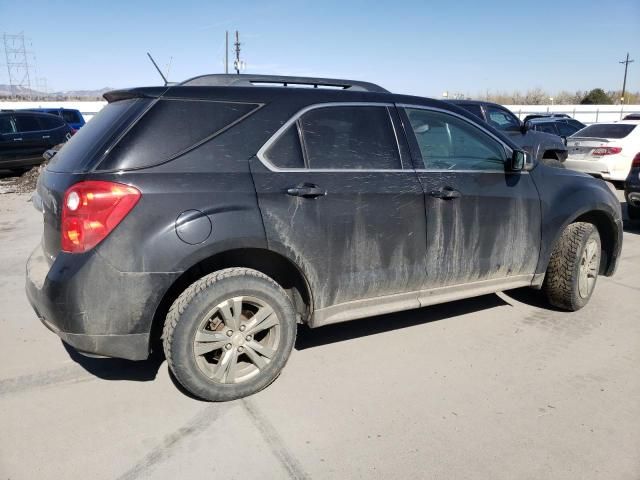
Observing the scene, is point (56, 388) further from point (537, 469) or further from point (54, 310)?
point (537, 469)

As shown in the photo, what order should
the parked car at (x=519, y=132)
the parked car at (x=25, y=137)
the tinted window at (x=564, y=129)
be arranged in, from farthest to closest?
the tinted window at (x=564, y=129) → the parked car at (x=25, y=137) → the parked car at (x=519, y=132)

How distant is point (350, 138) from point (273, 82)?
2.36 ft

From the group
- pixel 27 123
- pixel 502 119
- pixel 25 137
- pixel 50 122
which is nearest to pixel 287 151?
pixel 502 119

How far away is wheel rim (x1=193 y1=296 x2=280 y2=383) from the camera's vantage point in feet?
9.57

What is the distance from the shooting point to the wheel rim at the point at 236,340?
292cm

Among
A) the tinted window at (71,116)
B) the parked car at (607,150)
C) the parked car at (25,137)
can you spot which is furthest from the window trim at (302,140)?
the tinted window at (71,116)

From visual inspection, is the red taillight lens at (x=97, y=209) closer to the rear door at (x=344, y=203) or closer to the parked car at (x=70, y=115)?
the rear door at (x=344, y=203)

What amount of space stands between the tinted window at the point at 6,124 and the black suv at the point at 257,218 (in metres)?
12.1

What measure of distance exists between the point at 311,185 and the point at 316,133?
1.21 ft

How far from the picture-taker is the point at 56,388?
321cm

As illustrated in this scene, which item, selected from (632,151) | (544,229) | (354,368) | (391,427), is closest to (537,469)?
(391,427)

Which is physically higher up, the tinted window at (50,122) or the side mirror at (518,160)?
the tinted window at (50,122)

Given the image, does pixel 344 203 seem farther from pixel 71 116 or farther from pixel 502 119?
pixel 71 116

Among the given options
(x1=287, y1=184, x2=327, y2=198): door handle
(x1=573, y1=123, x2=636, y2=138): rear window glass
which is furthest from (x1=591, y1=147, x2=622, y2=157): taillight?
(x1=287, y1=184, x2=327, y2=198): door handle
